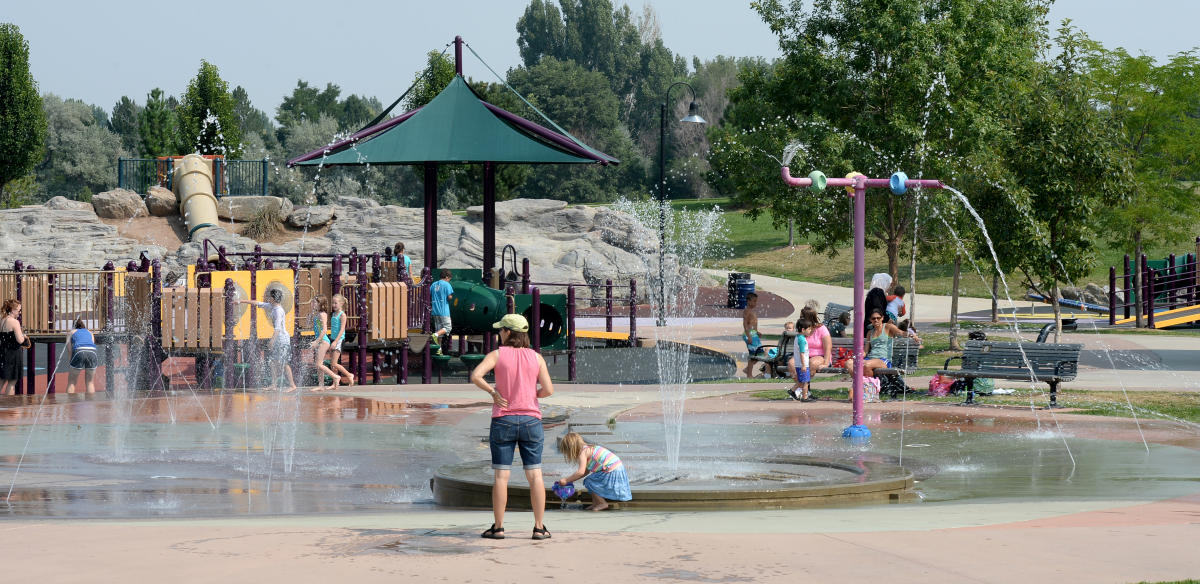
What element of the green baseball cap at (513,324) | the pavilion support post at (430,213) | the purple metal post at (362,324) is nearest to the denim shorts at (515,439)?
the green baseball cap at (513,324)

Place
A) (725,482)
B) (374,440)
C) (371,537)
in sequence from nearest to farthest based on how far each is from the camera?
(371,537), (725,482), (374,440)

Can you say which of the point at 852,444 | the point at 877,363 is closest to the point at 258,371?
the point at 877,363

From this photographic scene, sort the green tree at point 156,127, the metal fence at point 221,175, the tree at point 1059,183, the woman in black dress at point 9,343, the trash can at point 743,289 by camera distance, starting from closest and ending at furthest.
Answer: the woman in black dress at point 9,343, the tree at point 1059,183, the trash can at point 743,289, the metal fence at point 221,175, the green tree at point 156,127

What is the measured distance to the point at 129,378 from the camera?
66.3 feet

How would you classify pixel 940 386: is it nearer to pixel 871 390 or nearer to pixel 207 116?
pixel 871 390

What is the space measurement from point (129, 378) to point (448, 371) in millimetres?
5379

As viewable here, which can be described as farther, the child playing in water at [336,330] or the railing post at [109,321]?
the railing post at [109,321]

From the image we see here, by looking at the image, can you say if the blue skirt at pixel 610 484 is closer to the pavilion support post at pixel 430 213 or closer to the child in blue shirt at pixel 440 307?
the child in blue shirt at pixel 440 307

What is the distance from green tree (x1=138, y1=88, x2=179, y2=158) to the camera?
64.3 m

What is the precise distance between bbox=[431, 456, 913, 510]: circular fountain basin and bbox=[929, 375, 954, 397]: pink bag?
251 inches

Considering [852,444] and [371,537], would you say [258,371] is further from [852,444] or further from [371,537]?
[371,537]

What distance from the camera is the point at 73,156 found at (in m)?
83.2

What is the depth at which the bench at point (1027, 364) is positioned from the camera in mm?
15789

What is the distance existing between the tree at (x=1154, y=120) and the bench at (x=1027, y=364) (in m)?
20.2
